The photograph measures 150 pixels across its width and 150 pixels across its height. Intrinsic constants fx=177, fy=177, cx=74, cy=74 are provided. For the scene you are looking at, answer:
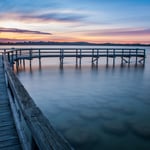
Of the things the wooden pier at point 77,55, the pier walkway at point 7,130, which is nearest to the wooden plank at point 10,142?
the pier walkway at point 7,130

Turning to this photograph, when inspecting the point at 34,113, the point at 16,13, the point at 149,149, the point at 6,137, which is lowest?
the point at 149,149

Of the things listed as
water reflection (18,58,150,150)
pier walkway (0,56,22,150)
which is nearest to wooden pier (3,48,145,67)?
water reflection (18,58,150,150)

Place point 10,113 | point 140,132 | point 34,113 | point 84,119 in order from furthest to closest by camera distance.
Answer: point 84,119
point 140,132
point 10,113
point 34,113

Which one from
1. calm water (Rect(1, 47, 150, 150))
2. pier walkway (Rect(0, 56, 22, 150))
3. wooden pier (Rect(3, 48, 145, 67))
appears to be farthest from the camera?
wooden pier (Rect(3, 48, 145, 67))

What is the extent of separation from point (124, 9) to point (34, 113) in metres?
22.2

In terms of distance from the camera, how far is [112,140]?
16.3ft

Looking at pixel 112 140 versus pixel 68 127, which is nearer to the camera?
pixel 112 140

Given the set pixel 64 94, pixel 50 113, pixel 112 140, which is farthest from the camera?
pixel 64 94

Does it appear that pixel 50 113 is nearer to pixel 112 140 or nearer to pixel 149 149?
pixel 112 140

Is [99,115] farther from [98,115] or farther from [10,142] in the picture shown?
[10,142]

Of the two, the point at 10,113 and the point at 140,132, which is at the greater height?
the point at 10,113

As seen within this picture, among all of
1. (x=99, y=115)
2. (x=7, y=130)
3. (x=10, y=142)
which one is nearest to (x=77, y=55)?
(x=99, y=115)

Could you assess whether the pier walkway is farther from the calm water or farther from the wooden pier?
the wooden pier

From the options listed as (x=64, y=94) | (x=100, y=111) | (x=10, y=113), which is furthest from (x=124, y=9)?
(x=10, y=113)
